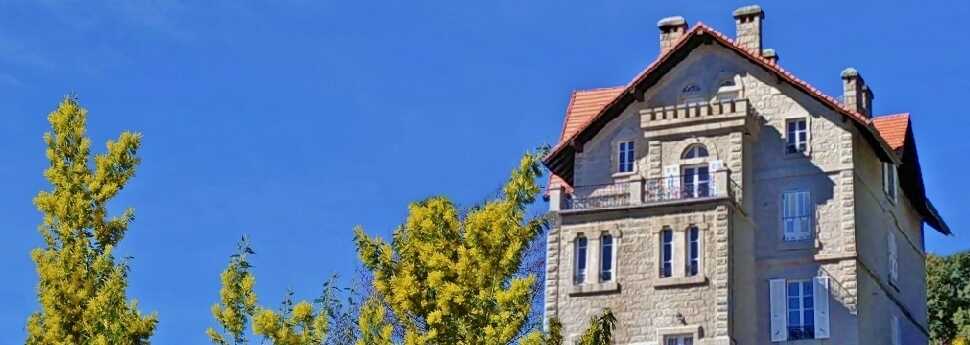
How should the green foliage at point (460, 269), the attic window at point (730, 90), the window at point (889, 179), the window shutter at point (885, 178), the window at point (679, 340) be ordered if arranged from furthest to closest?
the window at point (889, 179), the window shutter at point (885, 178), the attic window at point (730, 90), the window at point (679, 340), the green foliage at point (460, 269)

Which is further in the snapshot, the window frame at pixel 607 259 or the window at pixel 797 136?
the window at pixel 797 136

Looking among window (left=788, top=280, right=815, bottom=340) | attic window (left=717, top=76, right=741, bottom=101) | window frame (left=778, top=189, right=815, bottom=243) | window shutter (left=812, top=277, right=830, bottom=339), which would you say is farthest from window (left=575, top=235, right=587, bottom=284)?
window shutter (left=812, top=277, right=830, bottom=339)

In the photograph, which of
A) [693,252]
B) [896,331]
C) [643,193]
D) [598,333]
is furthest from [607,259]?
[598,333]

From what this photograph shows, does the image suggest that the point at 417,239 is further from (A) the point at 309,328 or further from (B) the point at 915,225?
(B) the point at 915,225

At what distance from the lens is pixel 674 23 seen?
51562 mm

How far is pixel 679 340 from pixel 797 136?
22.6 feet

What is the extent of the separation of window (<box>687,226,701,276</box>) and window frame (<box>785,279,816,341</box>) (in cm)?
256

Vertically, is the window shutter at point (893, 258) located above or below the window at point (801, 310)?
above

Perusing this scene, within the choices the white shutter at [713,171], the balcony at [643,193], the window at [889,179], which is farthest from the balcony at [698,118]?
the window at [889,179]

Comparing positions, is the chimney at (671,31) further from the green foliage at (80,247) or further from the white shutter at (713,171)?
the green foliage at (80,247)

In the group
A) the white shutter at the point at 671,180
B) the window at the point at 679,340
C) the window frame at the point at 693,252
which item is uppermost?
the white shutter at the point at 671,180

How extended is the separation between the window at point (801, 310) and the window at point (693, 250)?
105 inches

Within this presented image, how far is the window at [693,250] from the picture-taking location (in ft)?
152

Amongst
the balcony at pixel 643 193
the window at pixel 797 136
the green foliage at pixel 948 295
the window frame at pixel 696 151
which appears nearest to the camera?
the balcony at pixel 643 193
